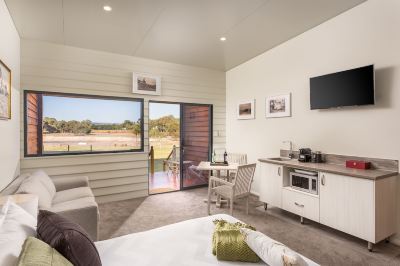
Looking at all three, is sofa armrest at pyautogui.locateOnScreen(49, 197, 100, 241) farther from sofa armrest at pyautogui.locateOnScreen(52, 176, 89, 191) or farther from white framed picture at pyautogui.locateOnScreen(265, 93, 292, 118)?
white framed picture at pyautogui.locateOnScreen(265, 93, 292, 118)

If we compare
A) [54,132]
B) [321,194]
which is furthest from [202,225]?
[54,132]

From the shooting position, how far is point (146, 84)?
4.59m

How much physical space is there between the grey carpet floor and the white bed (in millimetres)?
1418

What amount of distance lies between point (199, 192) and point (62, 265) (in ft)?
13.3

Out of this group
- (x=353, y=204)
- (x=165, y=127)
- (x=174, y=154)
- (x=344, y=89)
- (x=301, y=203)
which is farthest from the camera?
(x=174, y=154)

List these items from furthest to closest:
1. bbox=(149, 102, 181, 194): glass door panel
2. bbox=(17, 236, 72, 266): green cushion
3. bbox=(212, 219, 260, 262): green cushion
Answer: bbox=(149, 102, 181, 194): glass door panel → bbox=(212, 219, 260, 262): green cushion → bbox=(17, 236, 72, 266): green cushion

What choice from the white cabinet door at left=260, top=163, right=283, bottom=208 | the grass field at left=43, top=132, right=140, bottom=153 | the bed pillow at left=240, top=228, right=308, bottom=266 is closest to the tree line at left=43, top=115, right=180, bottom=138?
the grass field at left=43, top=132, right=140, bottom=153

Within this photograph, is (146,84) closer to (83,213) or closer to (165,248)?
(83,213)

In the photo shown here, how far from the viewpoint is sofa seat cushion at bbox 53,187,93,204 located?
279 centimetres

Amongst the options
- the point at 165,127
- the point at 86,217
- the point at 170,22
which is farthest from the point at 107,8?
the point at 165,127

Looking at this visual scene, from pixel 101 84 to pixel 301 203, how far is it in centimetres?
401

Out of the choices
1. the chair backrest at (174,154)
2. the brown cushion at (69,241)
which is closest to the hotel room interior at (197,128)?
the brown cushion at (69,241)

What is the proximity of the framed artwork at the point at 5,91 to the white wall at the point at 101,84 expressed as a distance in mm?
970

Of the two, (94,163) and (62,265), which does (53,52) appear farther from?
(62,265)
